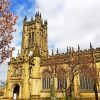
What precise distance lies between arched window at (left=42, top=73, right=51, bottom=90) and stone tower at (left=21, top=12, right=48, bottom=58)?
1872 centimetres

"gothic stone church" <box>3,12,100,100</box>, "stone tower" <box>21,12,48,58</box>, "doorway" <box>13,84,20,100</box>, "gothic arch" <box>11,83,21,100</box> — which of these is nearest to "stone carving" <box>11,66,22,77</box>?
"gothic stone church" <box>3,12,100,100</box>

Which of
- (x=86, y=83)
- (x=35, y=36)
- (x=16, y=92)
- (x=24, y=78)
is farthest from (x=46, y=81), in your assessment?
(x=35, y=36)

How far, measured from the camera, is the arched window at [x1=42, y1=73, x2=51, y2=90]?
39500 mm

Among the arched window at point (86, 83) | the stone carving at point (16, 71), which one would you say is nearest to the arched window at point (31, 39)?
the stone carving at point (16, 71)

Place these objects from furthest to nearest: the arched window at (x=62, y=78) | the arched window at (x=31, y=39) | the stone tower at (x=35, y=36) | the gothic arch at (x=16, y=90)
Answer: the arched window at (x=31, y=39) → the stone tower at (x=35, y=36) → the gothic arch at (x=16, y=90) → the arched window at (x=62, y=78)

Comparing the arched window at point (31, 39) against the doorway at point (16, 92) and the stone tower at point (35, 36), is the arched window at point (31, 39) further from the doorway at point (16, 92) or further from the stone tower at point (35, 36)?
the doorway at point (16, 92)

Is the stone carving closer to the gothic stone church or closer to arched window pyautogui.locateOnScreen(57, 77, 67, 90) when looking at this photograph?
the gothic stone church

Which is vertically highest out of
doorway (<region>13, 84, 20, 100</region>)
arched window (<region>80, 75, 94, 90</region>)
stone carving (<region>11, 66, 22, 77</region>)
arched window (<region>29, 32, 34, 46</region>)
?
arched window (<region>29, 32, 34, 46</region>)

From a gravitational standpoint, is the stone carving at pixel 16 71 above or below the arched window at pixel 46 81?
above

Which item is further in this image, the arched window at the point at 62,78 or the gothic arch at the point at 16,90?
the gothic arch at the point at 16,90

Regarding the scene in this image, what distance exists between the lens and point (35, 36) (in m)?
60.5

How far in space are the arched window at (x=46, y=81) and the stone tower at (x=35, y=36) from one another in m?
18.7

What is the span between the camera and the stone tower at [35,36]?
5989 cm

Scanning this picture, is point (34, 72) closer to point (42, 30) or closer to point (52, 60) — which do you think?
point (52, 60)
